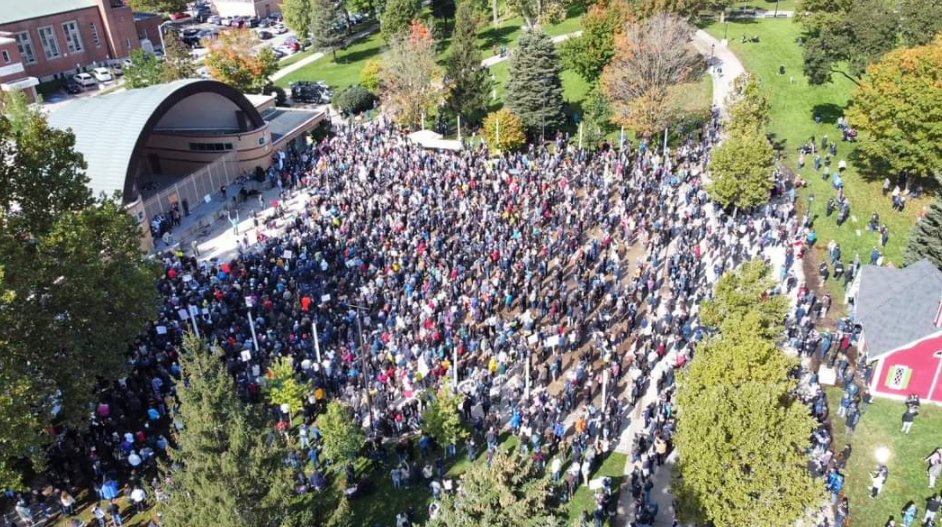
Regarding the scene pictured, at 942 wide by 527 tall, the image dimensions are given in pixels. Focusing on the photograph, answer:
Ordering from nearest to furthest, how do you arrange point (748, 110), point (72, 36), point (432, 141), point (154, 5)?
point (748, 110) < point (432, 141) < point (72, 36) < point (154, 5)

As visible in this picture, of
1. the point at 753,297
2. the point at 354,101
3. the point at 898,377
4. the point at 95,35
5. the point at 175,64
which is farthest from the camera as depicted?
the point at 95,35

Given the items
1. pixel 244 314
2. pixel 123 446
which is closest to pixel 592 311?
pixel 244 314

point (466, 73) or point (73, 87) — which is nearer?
point (466, 73)

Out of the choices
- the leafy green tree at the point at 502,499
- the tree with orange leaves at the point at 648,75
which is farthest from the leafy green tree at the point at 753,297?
the tree with orange leaves at the point at 648,75

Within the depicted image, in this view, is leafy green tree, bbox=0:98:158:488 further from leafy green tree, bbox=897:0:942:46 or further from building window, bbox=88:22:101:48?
building window, bbox=88:22:101:48

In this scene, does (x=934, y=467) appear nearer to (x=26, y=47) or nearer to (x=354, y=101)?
(x=354, y=101)

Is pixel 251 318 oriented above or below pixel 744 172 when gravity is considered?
below

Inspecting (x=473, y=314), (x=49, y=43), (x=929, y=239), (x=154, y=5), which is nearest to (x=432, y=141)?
(x=473, y=314)

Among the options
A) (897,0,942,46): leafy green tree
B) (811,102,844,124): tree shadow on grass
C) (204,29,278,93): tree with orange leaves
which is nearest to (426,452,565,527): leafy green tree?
(811,102,844,124): tree shadow on grass
